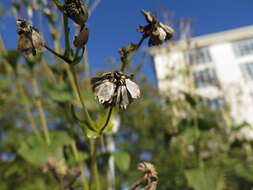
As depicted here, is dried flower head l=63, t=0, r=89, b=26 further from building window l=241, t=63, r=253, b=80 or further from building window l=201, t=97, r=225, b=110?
building window l=241, t=63, r=253, b=80

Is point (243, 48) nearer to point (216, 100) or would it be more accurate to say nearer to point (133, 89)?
A: point (216, 100)

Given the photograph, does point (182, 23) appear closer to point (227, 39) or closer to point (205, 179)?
point (205, 179)

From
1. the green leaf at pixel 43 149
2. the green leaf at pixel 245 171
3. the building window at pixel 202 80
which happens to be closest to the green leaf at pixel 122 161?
the green leaf at pixel 43 149

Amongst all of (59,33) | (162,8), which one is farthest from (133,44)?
(162,8)

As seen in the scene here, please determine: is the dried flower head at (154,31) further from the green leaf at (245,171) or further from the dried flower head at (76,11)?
the green leaf at (245,171)

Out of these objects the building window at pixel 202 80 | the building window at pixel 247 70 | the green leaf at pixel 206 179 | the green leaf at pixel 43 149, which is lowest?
the green leaf at pixel 206 179

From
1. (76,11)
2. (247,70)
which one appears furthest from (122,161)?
(247,70)

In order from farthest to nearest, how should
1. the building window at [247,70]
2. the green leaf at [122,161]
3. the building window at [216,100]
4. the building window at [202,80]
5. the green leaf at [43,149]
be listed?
1. the building window at [247,70]
2. the building window at [216,100]
3. the building window at [202,80]
4. the green leaf at [122,161]
5. the green leaf at [43,149]
